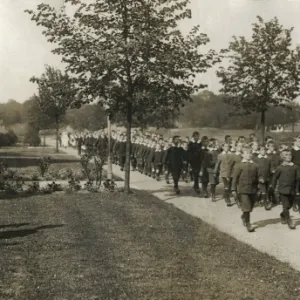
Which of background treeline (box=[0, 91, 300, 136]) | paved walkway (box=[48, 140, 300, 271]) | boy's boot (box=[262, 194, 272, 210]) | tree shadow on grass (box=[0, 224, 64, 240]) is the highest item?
background treeline (box=[0, 91, 300, 136])

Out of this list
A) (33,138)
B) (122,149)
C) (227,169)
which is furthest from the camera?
(33,138)

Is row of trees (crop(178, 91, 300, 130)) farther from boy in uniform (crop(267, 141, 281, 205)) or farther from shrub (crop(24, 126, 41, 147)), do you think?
boy in uniform (crop(267, 141, 281, 205))

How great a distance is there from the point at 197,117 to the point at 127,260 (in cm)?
6550

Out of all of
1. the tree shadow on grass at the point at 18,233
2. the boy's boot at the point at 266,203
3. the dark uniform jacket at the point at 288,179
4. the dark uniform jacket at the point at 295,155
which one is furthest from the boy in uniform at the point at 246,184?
the tree shadow on grass at the point at 18,233

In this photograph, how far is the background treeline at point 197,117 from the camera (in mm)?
58125

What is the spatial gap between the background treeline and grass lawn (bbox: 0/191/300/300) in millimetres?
37887

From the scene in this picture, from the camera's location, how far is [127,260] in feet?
26.7

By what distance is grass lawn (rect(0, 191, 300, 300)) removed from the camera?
660 centimetres

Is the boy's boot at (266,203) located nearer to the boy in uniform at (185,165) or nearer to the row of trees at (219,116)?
the boy in uniform at (185,165)

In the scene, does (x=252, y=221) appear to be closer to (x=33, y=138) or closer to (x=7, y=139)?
(x=33, y=138)

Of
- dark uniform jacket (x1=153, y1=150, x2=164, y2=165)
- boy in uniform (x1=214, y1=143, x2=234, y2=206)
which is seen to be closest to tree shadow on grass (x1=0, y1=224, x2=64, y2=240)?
boy in uniform (x1=214, y1=143, x2=234, y2=206)

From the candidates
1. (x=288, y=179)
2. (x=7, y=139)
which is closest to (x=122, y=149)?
(x=288, y=179)

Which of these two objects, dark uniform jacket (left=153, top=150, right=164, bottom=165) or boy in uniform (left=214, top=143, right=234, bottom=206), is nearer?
boy in uniform (left=214, top=143, right=234, bottom=206)

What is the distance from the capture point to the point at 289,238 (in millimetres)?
10242
